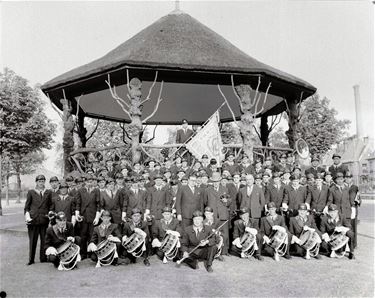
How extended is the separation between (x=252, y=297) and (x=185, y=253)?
2.60 meters

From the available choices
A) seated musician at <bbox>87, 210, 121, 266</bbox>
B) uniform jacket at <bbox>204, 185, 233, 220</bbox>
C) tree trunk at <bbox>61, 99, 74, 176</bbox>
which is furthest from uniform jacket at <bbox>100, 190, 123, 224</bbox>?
tree trunk at <bbox>61, 99, 74, 176</bbox>

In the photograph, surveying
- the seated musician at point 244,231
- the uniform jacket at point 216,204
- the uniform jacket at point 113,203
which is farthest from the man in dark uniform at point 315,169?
the uniform jacket at point 113,203

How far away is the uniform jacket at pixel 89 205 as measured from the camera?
34.4 ft

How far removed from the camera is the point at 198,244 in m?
8.91

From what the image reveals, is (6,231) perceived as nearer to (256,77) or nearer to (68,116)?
(68,116)

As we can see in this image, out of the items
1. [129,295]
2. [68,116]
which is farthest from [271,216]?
[68,116]

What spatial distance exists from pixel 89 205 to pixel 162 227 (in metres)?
2.33

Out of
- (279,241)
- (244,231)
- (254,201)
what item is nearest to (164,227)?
(244,231)

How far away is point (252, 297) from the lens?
252 inches

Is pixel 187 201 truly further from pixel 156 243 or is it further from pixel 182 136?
pixel 182 136

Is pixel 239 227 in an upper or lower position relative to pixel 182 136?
lower

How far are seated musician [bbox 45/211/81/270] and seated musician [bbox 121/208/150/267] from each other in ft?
4.07

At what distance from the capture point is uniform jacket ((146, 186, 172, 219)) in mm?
10508

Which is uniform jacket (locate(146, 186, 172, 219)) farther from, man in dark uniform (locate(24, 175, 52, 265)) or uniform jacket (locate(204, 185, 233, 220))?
man in dark uniform (locate(24, 175, 52, 265))
